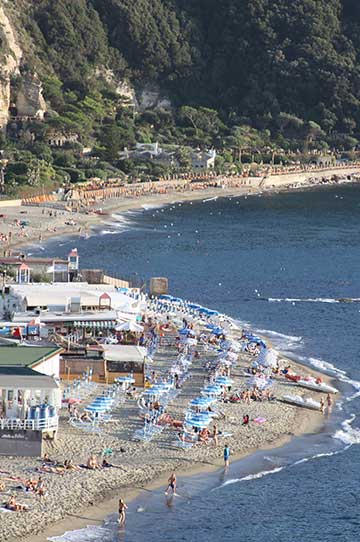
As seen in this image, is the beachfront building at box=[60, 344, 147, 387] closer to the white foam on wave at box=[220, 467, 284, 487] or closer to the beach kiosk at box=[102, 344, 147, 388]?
the beach kiosk at box=[102, 344, 147, 388]

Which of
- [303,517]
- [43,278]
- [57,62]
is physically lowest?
[303,517]

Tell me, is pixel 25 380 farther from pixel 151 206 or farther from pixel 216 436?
pixel 151 206

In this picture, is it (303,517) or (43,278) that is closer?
(303,517)

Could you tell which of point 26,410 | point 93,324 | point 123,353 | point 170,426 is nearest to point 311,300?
point 93,324

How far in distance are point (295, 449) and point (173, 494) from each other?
6.90m

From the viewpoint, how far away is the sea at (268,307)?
41.2 m

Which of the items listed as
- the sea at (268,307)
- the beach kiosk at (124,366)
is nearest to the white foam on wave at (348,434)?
the sea at (268,307)

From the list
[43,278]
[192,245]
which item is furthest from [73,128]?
[43,278]

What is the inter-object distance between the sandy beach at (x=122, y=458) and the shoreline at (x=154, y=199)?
43988 millimetres

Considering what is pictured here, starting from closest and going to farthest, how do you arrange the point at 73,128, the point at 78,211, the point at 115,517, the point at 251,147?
the point at 115,517, the point at 78,211, the point at 73,128, the point at 251,147

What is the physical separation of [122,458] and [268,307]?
32.8m

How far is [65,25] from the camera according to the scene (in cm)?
19525

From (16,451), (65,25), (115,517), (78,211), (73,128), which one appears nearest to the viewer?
(115,517)

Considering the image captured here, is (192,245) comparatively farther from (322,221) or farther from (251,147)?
Result: (251,147)
